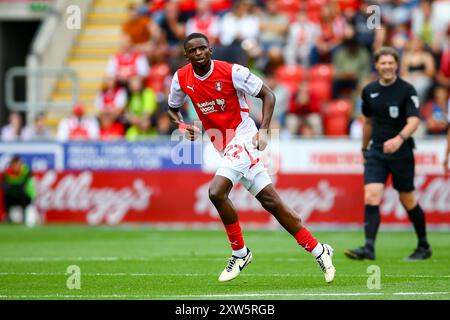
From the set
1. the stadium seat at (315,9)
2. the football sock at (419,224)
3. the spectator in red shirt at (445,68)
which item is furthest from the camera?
the stadium seat at (315,9)

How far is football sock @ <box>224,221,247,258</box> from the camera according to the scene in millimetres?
11367

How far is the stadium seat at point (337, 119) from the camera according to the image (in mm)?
23547

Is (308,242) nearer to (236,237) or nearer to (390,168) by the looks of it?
(236,237)

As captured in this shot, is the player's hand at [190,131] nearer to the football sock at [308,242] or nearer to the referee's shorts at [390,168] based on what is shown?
the football sock at [308,242]

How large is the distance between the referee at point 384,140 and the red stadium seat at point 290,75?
10.5m

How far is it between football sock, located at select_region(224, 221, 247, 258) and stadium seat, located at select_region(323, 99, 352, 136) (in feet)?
40.3

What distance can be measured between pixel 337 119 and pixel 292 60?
254 centimetres

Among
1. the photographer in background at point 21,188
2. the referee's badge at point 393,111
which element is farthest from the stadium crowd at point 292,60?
the referee's badge at point 393,111

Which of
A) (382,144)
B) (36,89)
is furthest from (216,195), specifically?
(36,89)

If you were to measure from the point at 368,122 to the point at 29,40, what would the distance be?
66.4 ft

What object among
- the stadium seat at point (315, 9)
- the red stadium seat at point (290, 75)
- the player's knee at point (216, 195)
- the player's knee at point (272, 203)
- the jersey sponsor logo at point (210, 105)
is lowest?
the player's knee at point (272, 203)

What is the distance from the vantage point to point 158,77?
25.7 m

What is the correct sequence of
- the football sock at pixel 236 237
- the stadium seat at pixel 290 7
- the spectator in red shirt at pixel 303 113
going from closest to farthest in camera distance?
the football sock at pixel 236 237
the spectator in red shirt at pixel 303 113
the stadium seat at pixel 290 7

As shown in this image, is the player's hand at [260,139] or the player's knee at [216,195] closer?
the player's hand at [260,139]
